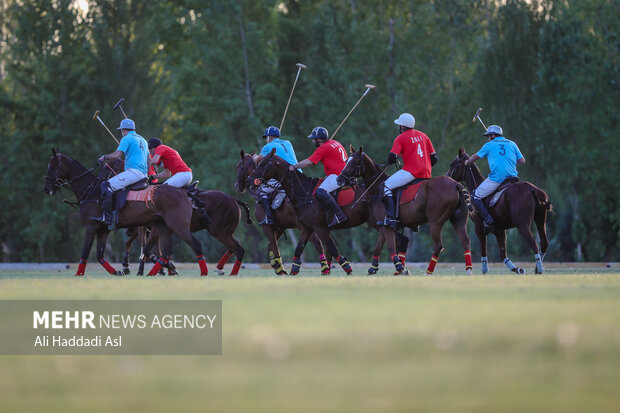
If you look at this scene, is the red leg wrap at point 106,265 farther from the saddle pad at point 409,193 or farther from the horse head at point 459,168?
the horse head at point 459,168

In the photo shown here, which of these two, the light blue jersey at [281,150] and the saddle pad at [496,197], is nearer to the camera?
the saddle pad at [496,197]

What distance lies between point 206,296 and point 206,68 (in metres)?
34.2

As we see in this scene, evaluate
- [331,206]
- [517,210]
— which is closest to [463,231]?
[517,210]

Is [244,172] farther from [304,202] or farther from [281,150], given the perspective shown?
[304,202]

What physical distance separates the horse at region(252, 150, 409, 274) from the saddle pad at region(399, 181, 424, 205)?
0.74 meters

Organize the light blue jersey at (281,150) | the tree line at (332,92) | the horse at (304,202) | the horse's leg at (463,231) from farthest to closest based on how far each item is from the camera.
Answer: the tree line at (332,92) → the light blue jersey at (281,150) → the horse at (304,202) → the horse's leg at (463,231)

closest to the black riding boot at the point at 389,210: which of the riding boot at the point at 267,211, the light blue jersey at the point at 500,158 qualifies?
the light blue jersey at the point at 500,158

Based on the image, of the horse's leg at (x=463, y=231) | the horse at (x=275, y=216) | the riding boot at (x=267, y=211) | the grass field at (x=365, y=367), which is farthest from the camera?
the riding boot at (x=267, y=211)

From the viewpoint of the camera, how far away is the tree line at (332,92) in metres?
37.3

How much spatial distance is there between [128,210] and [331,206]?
11.5 feet

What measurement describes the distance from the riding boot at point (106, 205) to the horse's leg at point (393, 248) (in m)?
4.67

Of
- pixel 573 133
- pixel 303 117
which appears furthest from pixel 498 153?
pixel 303 117

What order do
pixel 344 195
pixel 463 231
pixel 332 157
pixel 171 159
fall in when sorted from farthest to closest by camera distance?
pixel 171 159 < pixel 332 157 < pixel 344 195 < pixel 463 231

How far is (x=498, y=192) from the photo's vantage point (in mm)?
20734
